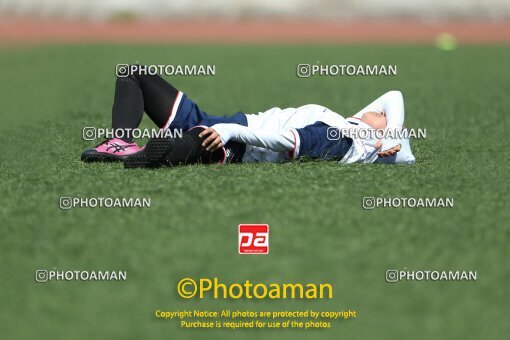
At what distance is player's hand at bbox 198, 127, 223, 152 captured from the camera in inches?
201

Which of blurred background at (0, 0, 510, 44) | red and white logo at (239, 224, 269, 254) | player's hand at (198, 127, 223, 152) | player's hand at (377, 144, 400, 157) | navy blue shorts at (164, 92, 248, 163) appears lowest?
red and white logo at (239, 224, 269, 254)

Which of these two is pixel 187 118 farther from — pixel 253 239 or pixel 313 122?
pixel 253 239

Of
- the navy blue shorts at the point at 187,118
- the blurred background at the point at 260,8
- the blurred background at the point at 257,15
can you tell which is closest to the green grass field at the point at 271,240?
the navy blue shorts at the point at 187,118

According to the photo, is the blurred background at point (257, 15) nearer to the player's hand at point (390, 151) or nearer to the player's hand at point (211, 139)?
the player's hand at point (390, 151)

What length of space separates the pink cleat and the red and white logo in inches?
67.6

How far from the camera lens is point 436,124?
26.6ft

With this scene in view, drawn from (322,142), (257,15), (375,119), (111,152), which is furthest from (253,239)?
(257,15)

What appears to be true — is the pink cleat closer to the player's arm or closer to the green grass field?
the green grass field

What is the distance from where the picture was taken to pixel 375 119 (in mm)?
5629

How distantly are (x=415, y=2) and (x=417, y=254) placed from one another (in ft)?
100.0

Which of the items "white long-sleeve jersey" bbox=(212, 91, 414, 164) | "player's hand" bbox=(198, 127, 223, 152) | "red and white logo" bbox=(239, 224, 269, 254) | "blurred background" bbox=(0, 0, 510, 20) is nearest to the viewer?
"red and white logo" bbox=(239, 224, 269, 254)

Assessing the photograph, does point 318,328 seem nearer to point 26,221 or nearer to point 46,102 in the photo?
point 26,221

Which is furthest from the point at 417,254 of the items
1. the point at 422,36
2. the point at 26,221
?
the point at 422,36

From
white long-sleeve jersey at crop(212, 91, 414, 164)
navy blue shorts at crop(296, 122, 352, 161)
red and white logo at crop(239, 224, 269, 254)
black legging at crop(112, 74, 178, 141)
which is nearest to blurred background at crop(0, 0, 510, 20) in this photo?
black legging at crop(112, 74, 178, 141)
